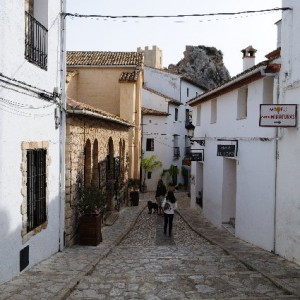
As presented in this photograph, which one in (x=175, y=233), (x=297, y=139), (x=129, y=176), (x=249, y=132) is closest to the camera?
(x=297, y=139)

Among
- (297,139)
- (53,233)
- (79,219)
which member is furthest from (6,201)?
(297,139)

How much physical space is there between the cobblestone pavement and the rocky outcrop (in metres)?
39.3

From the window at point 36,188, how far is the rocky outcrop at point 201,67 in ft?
139

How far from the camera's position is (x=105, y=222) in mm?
15836

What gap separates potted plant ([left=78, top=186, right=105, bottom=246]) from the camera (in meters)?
11.3

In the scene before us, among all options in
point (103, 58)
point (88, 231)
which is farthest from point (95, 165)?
point (103, 58)

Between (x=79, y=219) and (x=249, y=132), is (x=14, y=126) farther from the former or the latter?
(x=249, y=132)

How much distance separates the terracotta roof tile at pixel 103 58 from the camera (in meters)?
25.8

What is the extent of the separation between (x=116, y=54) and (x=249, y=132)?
53.3ft

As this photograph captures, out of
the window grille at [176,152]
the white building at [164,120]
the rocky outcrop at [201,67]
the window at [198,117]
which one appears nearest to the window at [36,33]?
the window at [198,117]

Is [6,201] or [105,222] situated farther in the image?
[105,222]

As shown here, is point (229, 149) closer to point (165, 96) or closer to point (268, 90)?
point (268, 90)

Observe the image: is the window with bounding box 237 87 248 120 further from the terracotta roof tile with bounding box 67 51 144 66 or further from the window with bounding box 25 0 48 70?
the terracotta roof tile with bounding box 67 51 144 66

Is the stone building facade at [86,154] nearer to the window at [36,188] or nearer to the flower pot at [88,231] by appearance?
the flower pot at [88,231]
